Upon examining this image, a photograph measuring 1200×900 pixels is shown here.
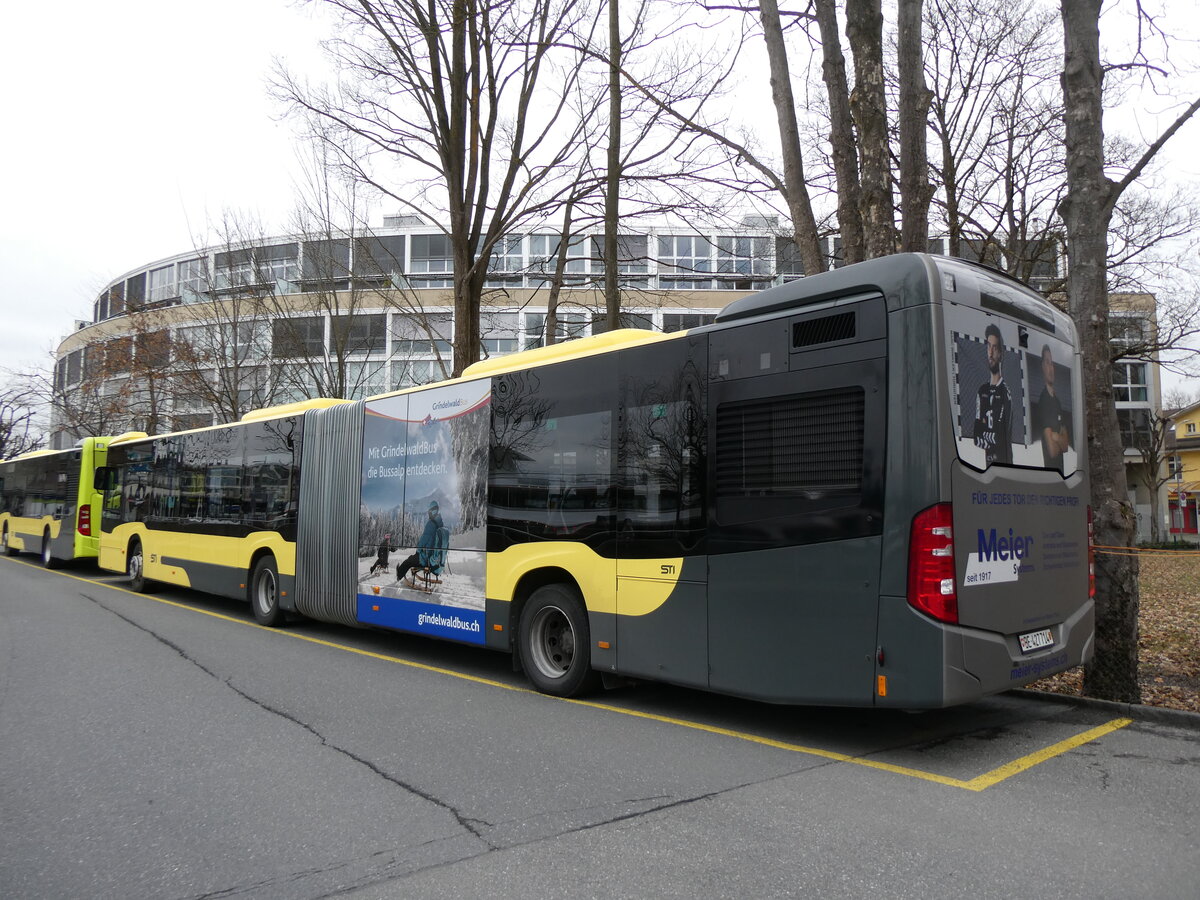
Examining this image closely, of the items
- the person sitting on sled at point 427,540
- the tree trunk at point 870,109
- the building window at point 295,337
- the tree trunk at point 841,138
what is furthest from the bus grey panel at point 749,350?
the building window at point 295,337

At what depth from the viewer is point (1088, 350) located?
706 cm

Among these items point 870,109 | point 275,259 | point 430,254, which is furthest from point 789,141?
point 430,254

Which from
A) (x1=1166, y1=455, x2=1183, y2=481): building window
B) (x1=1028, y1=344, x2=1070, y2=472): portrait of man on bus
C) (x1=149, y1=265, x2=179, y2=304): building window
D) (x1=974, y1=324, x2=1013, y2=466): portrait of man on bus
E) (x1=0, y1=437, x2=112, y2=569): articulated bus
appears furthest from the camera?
(x1=149, y1=265, x2=179, y2=304): building window

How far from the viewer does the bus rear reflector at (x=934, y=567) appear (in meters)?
4.91

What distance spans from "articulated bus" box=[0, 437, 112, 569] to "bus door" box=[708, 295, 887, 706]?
17481mm

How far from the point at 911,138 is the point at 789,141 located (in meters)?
2.25

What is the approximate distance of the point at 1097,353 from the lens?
7.04m

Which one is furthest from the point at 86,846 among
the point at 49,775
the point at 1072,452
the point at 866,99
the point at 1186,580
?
the point at 1186,580

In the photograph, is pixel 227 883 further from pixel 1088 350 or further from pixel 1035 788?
pixel 1088 350

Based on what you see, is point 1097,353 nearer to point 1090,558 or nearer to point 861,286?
point 1090,558

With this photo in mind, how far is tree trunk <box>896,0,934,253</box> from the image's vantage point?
8.31 meters

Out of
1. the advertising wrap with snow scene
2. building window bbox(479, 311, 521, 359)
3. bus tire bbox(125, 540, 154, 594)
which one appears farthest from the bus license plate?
building window bbox(479, 311, 521, 359)

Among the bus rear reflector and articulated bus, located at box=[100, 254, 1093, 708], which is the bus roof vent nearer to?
articulated bus, located at box=[100, 254, 1093, 708]

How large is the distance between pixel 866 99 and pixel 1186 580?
60.5 ft
